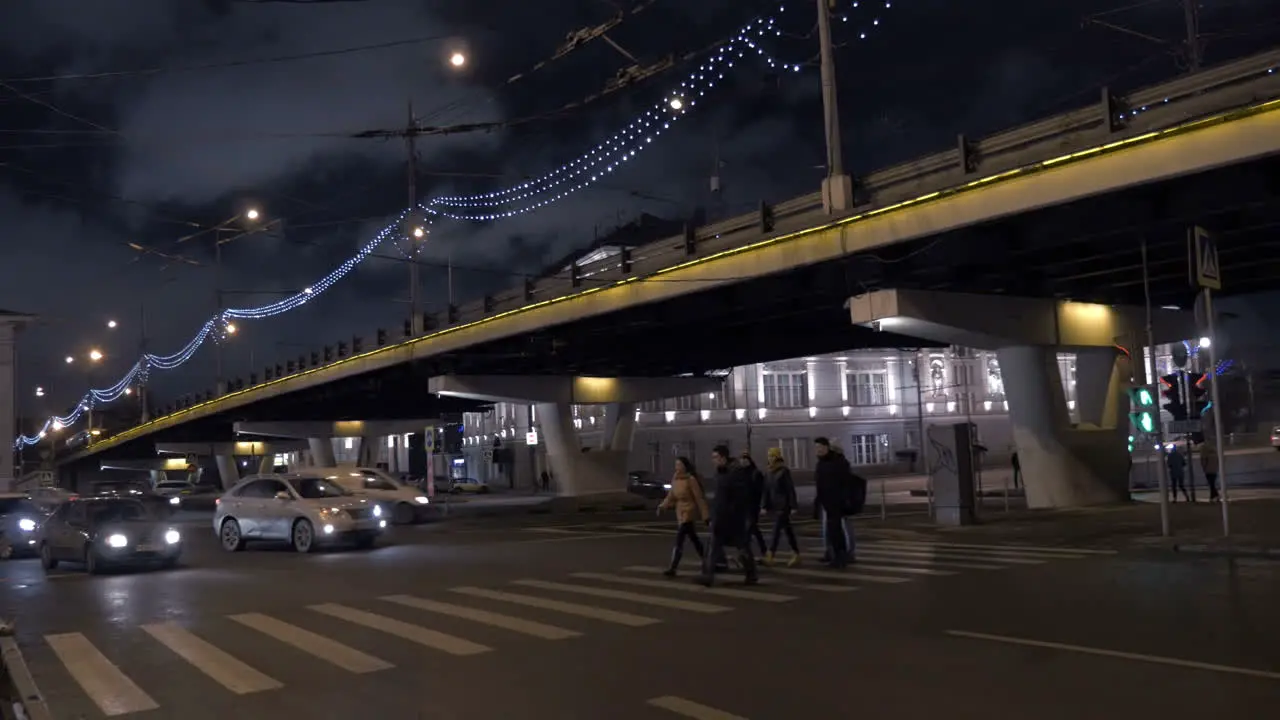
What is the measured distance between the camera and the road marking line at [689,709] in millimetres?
7812

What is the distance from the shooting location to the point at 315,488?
82.5 feet

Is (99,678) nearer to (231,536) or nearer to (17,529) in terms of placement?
(231,536)

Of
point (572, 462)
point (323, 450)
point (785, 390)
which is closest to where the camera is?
point (572, 462)

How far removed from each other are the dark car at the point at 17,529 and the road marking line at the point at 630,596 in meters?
16.4

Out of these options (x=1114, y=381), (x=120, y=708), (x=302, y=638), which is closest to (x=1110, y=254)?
(x=1114, y=381)

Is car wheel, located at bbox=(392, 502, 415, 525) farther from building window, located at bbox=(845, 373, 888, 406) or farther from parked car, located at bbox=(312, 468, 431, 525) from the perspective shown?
building window, located at bbox=(845, 373, 888, 406)

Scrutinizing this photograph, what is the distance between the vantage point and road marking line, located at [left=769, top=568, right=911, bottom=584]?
15508 millimetres

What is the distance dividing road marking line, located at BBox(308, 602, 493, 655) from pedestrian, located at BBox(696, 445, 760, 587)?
4.41 metres

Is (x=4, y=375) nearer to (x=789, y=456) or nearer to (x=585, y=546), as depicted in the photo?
(x=789, y=456)

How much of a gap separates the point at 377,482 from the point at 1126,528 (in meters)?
22.1

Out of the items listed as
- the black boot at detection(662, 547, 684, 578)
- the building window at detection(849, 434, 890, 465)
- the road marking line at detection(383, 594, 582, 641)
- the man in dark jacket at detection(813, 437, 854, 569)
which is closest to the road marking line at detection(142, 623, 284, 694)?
the road marking line at detection(383, 594, 582, 641)

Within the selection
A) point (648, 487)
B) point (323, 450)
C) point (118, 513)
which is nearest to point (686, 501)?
point (118, 513)

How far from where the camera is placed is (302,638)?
11898 millimetres

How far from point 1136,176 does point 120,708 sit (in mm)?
17113
